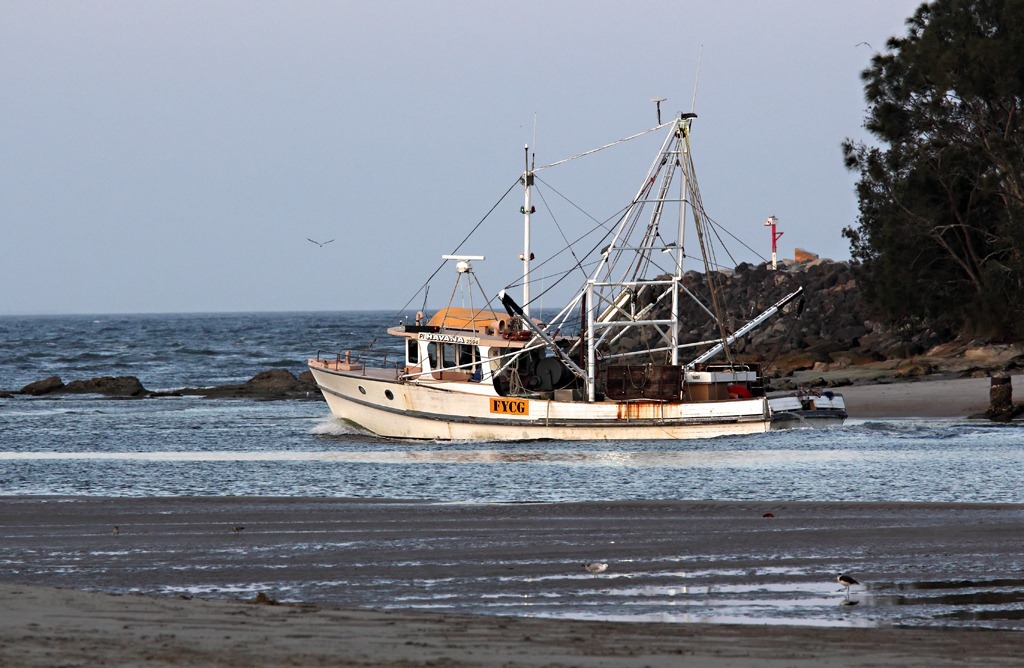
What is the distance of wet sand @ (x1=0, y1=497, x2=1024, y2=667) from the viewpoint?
260 inches

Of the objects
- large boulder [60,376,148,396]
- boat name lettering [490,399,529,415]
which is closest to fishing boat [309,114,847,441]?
boat name lettering [490,399,529,415]

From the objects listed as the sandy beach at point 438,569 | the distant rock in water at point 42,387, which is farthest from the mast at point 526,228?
the distant rock in water at point 42,387

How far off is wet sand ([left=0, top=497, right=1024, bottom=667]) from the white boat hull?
8.59 metres

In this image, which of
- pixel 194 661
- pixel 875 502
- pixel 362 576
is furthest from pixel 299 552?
pixel 875 502

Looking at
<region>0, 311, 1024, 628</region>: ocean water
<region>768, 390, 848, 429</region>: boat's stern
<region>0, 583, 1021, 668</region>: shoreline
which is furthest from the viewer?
<region>768, 390, 848, 429</region>: boat's stern

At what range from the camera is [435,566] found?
9.72 meters

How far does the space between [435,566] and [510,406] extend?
527 inches

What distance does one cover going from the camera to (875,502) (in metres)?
13.8

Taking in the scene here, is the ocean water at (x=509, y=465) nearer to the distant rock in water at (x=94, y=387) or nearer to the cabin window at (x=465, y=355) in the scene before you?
the cabin window at (x=465, y=355)

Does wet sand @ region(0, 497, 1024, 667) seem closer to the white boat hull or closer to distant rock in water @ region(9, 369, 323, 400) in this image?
the white boat hull

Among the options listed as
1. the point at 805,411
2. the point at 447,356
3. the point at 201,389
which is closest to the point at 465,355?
the point at 447,356

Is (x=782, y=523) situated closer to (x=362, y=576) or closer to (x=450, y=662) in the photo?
(x=362, y=576)

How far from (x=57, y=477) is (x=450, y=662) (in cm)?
1269

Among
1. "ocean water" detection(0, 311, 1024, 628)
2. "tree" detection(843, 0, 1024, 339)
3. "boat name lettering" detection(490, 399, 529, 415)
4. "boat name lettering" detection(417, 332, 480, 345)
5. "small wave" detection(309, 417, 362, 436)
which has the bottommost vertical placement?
"ocean water" detection(0, 311, 1024, 628)
